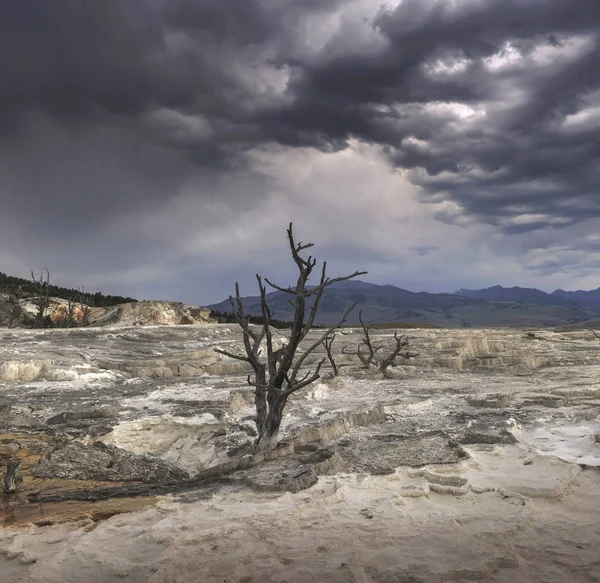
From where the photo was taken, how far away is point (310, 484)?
7035 millimetres

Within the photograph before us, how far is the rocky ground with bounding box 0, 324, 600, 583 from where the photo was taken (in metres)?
4.78

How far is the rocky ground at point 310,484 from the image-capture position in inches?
188

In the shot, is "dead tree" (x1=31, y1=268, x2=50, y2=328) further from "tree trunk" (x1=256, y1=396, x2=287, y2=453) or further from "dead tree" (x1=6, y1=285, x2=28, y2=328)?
"tree trunk" (x1=256, y1=396, x2=287, y2=453)

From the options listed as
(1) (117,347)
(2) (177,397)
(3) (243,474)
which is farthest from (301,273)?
(1) (117,347)

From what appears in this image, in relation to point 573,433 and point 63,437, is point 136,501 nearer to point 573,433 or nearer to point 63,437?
point 63,437

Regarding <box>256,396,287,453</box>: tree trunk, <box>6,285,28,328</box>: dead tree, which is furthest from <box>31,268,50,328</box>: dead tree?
<box>256,396,287,453</box>: tree trunk

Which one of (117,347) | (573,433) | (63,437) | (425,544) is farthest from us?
(117,347)

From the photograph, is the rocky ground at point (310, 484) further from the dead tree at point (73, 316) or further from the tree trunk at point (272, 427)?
the dead tree at point (73, 316)

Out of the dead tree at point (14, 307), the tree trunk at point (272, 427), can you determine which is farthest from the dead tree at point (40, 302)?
the tree trunk at point (272, 427)

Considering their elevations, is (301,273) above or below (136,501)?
above

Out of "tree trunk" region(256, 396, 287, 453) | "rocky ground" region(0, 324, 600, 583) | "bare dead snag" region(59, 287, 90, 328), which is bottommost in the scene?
"rocky ground" region(0, 324, 600, 583)

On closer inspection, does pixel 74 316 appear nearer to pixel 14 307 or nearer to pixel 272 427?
pixel 14 307

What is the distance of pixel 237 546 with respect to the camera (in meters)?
5.12

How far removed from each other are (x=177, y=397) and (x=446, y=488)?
1026cm
